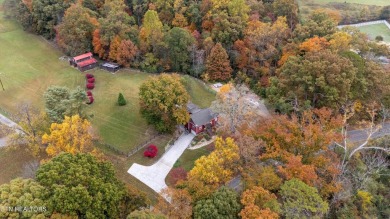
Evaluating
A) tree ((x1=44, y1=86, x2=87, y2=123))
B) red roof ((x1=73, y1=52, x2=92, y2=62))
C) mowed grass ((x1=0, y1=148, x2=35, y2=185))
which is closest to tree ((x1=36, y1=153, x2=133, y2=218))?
tree ((x1=44, y1=86, x2=87, y2=123))

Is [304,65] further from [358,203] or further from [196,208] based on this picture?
[196,208]

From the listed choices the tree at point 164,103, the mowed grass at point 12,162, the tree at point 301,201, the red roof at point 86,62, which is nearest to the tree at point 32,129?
the mowed grass at point 12,162

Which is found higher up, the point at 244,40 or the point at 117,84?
the point at 244,40

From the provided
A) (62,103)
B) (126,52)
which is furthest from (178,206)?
(126,52)

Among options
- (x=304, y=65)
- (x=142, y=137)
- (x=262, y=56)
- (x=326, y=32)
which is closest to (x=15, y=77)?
(x=142, y=137)

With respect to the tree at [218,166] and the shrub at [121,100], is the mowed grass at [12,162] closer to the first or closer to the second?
the shrub at [121,100]

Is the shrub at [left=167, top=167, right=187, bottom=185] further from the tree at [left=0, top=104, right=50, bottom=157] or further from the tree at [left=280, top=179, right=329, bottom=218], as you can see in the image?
the tree at [left=0, top=104, right=50, bottom=157]

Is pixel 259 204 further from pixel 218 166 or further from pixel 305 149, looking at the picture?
pixel 305 149
